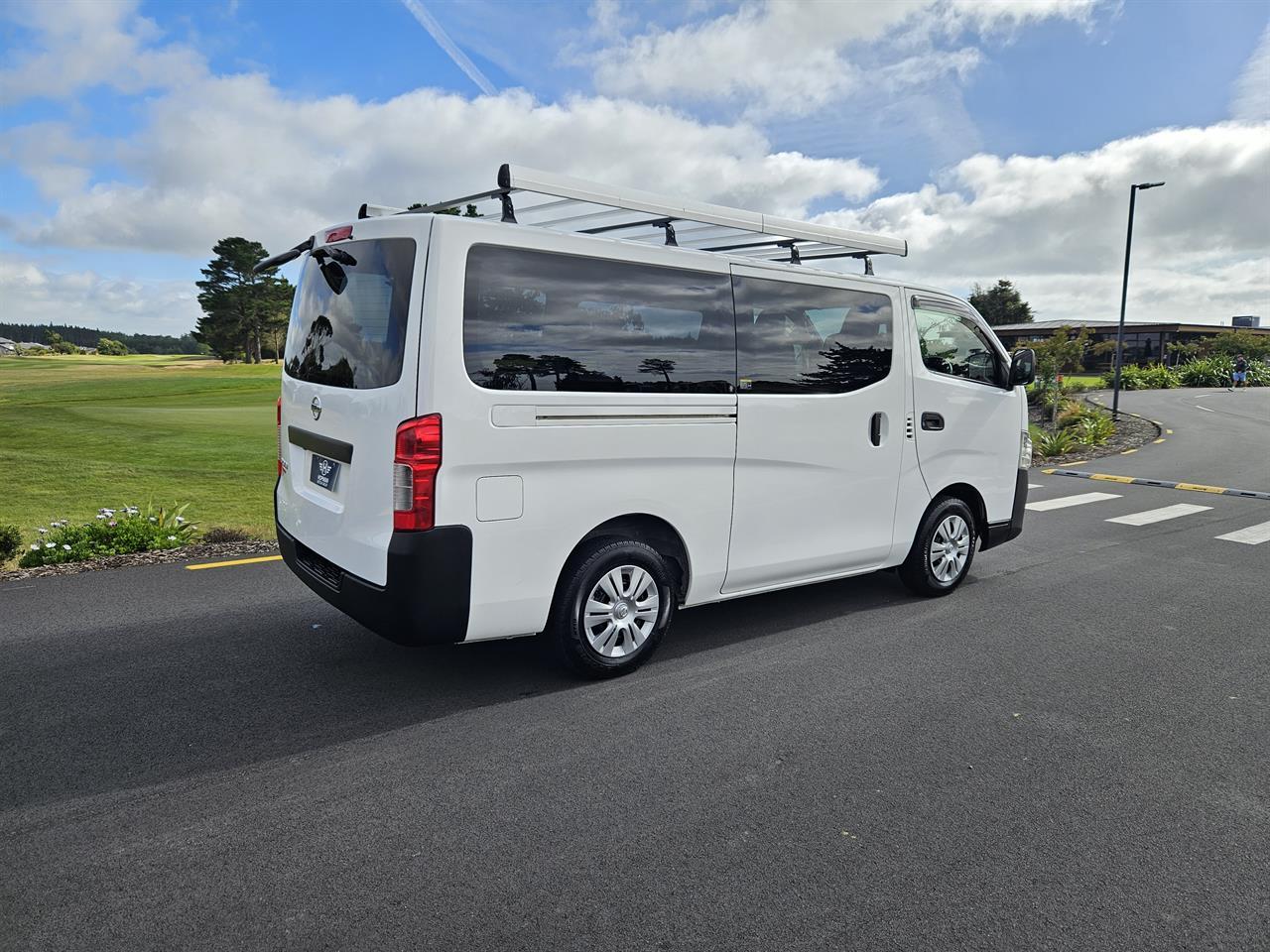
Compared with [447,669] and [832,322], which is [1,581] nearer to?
[447,669]

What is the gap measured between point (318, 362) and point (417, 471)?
3.68ft

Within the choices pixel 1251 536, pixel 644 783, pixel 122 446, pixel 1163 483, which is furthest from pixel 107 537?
pixel 1163 483

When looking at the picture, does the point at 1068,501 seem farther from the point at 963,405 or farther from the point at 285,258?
the point at 285,258

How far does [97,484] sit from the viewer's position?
11000 millimetres

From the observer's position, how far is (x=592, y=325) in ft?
13.0

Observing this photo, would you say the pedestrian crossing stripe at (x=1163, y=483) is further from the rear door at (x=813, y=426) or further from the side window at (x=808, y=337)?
the side window at (x=808, y=337)

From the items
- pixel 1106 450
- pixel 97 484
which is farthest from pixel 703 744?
pixel 1106 450

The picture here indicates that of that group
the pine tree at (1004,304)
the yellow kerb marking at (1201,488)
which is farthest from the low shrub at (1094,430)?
the pine tree at (1004,304)

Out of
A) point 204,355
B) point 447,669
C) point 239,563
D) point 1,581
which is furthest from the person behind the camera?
point 204,355

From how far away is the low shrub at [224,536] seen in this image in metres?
7.42

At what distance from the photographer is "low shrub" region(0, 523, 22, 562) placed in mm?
6297

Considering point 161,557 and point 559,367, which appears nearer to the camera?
point 559,367

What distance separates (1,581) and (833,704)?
230 inches

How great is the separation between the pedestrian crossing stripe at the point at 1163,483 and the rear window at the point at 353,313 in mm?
11447
